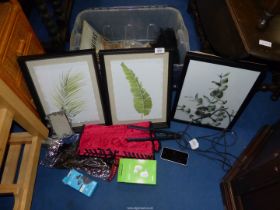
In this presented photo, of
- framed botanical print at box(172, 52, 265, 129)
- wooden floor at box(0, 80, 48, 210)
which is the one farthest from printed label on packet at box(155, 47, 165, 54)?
wooden floor at box(0, 80, 48, 210)

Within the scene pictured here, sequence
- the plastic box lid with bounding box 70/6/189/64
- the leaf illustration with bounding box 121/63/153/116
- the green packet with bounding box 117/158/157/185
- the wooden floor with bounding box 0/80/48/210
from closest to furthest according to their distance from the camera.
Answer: the wooden floor with bounding box 0/80/48/210
the leaf illustration with bounding box 121/63/153/116
the green packet with bounding box 117/158/157/185
the plastic box lid with bounding box 70/6/189/64

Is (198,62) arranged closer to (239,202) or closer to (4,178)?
(239,202)

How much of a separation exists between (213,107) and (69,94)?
0.75 metres

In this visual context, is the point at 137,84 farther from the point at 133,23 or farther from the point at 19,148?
the point at 19,148

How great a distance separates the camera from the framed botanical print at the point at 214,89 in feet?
4.19

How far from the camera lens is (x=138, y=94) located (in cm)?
144

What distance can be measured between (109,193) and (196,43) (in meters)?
1.14

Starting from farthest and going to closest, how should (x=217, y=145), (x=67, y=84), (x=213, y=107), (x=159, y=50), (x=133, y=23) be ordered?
(x=133, y=23), (x=217, y=145), (x=213, y=107), (x=67, y=84), (x=159, y=50)

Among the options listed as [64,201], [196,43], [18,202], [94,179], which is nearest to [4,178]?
[18,202]

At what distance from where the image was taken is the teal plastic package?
1.44 metres

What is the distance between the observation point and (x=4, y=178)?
4.71 feet

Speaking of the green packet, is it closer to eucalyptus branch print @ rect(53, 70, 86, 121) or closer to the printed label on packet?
eucalyptus branch print @ rect(53, 70, 86, 121)

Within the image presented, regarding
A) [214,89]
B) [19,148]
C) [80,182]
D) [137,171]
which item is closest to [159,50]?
[214,89]

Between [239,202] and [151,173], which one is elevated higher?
[151,173]
